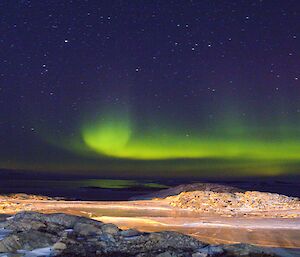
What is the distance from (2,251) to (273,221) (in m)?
18.3

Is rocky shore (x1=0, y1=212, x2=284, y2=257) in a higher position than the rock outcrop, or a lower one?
lower

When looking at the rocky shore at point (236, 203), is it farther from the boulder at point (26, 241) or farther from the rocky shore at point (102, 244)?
the boulder at point (26, 241)

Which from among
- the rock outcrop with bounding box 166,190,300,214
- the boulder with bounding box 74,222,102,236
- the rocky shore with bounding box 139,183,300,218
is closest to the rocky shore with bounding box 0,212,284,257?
the boulder with bounding box 74,222,102,236

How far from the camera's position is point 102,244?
53.1 ft

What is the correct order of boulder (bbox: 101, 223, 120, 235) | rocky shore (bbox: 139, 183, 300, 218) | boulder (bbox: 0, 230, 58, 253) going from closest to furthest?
boulder (bbox: 0, 230, 58, 253) < boulder (bbox: 101, 223, 120, 235) < rocky shore (bbox: 139, 183, 300, 218)

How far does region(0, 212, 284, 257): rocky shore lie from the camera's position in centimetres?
1449

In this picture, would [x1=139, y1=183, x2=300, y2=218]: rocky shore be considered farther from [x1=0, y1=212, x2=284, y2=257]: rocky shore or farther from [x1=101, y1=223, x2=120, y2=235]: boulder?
[x1=0, y1=212, x2=284, y2=257]: rocky shore

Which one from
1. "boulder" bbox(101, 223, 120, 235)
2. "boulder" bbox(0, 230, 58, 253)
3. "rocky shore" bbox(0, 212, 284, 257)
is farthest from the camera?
"boulder" bbox(101, 223, 120, 235)

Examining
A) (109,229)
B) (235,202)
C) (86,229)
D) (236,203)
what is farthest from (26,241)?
(235,202)

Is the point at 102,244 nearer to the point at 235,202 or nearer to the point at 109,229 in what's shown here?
the point at 109,229

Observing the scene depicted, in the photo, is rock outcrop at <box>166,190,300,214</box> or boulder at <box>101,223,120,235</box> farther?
rock outcrop at <box>166,190,300,214</box>

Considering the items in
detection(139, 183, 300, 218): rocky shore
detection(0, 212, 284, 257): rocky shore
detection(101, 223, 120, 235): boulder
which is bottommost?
detection(0, 212, 284, 257): rocky shore

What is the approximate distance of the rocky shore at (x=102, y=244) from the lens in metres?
14.5

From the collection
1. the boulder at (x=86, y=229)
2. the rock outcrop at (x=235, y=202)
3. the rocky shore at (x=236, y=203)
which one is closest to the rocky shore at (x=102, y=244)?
the boulder at (x=86, y=229)
